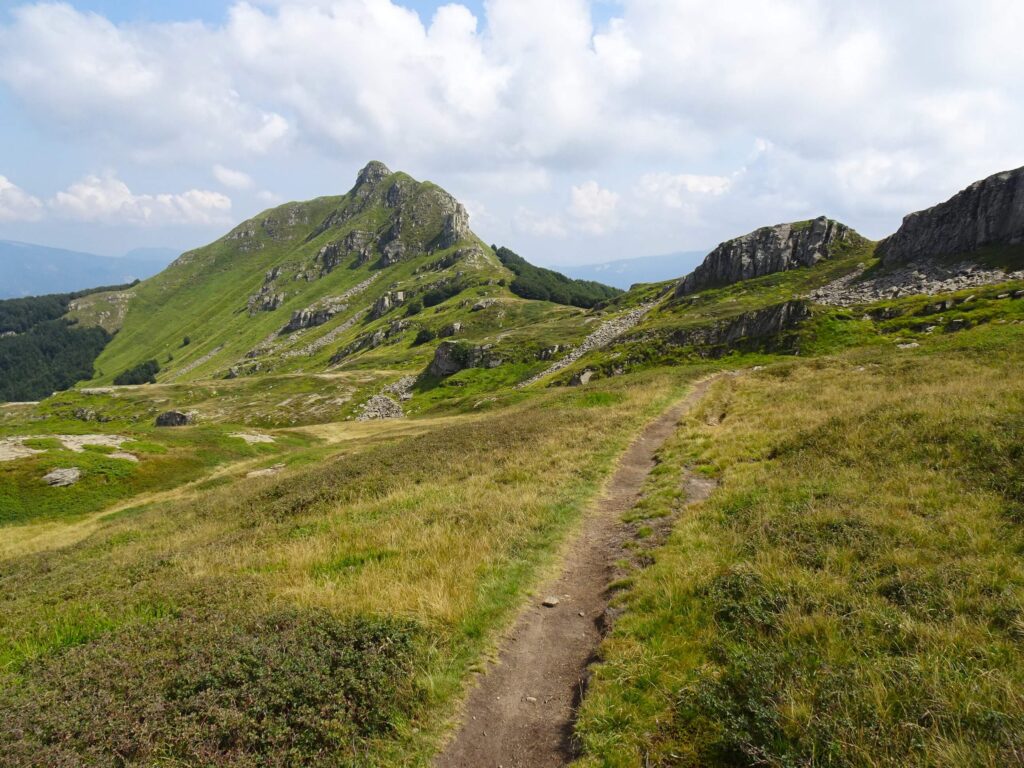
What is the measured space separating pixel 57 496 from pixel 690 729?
4976 cm

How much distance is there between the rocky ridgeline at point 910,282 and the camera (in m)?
66.1

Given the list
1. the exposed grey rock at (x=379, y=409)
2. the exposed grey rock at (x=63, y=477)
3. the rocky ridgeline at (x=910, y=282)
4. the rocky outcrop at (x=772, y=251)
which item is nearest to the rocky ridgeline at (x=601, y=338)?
the rocky outcrop at (x=772, y=251)

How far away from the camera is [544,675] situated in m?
8.46

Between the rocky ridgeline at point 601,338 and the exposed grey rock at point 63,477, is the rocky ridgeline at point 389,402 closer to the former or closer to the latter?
the rocky ridgeline at point 601,338

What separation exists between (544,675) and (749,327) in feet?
238

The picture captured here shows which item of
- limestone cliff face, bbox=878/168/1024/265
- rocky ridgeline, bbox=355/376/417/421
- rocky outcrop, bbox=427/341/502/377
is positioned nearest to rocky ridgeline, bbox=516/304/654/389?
rocky outcrop, bbox=427/341/502/377

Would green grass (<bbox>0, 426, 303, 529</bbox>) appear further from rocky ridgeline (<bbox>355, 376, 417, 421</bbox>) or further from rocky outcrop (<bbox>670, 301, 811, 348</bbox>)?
rocky outcrop (<bbox>670, 301, 811, 348</bbox>)

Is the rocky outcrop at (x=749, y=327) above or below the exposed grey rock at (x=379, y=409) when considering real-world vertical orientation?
above

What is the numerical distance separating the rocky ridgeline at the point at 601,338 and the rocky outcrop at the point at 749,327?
70.1 ft

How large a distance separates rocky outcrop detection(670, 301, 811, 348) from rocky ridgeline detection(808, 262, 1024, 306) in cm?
1514

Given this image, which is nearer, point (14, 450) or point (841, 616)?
point (841, 616)

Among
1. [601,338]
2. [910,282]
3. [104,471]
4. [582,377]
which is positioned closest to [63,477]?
[104,471]

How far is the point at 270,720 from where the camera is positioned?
663 centimetres

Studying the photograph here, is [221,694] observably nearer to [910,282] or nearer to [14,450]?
[14,450]
